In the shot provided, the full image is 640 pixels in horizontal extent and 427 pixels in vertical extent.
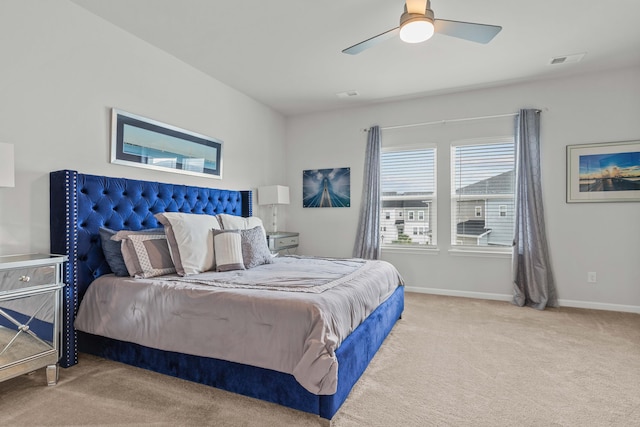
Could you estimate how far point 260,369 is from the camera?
1.92 meters

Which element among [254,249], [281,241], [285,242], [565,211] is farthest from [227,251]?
[565,211]

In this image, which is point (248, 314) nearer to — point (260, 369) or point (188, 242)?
point (260, 369)

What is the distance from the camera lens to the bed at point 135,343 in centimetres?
186

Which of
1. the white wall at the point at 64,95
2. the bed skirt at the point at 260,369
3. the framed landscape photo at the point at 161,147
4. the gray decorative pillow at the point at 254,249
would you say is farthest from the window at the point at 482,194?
the white wall at the point at 64,95

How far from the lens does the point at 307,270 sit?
2.84m

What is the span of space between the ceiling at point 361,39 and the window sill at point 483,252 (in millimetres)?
2046

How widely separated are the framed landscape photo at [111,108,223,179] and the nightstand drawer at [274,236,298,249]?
3.88 feet

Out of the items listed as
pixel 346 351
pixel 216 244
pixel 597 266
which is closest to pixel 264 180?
pixel 216 244

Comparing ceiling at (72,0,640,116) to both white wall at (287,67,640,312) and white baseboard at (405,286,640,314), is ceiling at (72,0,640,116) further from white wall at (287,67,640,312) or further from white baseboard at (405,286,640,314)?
white baseboard at (405,286,640,314)

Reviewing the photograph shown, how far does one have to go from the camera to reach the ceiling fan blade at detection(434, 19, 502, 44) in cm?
224

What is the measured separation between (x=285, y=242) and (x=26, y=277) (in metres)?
3.06

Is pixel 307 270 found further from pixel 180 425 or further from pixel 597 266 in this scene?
pixel 597 266

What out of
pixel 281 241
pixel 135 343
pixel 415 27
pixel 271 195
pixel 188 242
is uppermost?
pixel 415 27

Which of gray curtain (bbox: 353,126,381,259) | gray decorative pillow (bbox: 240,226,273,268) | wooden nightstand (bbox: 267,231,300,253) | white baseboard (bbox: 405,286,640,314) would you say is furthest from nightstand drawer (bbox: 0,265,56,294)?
white baseboard (bbox: 405,286,640,314)
